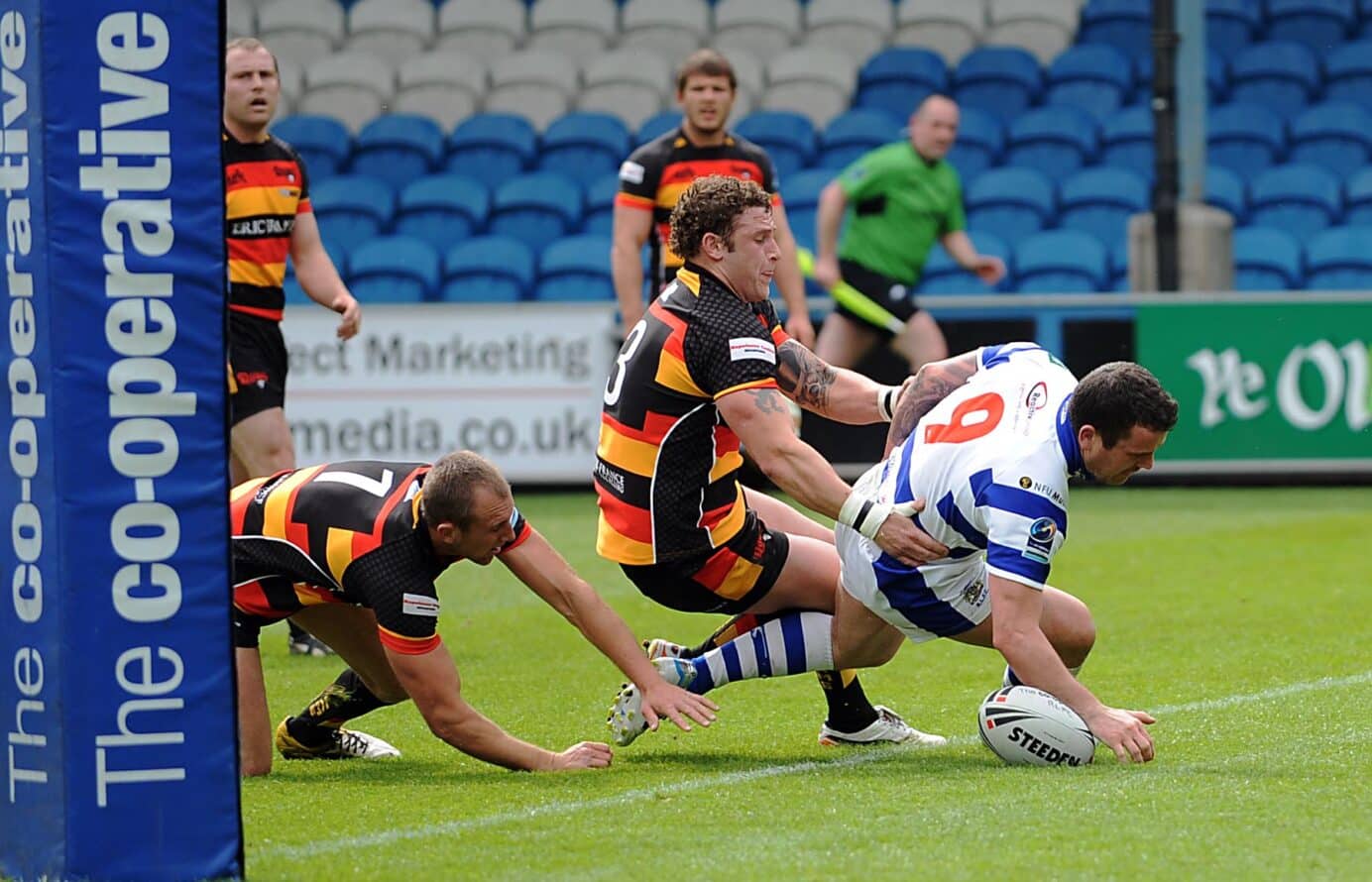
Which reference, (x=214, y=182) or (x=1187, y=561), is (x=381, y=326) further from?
(x=214, y=182)

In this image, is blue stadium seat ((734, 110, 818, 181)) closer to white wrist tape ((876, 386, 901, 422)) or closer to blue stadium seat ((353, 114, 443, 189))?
blue stadium seat ((353, 114, 443, 189))

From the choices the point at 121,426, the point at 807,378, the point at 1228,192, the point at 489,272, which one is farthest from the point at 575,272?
the point at 121,426

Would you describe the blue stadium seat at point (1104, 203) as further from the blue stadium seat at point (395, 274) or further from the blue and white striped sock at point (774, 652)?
the blue and white striped sock at point (774, 652)

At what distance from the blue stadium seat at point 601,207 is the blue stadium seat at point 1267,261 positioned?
5.14 metres

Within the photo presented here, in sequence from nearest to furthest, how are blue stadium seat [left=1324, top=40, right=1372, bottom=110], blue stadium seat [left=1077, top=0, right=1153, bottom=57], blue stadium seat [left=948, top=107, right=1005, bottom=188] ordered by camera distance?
blue stadium seat [left=948, top=107, right=1005, bottom=188]
blue stadium seat [left=1324, top=40, right=1372, bottom=110]
blue stadium seat [left=1077, top=0, right=1153, bottom=57]

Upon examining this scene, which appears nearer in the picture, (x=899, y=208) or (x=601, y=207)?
(x=899, y=208)

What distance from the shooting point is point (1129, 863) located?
4199mm

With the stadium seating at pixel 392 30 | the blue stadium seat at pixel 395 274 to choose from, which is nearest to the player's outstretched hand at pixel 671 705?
the blue stadium seat at pixel 395 274

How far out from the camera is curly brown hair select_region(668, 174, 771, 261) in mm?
5793

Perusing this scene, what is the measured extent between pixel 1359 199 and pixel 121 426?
48.1 ft

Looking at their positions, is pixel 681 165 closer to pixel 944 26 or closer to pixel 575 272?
pixel 575 272

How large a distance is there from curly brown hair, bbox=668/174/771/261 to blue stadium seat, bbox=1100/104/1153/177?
40.8 ft

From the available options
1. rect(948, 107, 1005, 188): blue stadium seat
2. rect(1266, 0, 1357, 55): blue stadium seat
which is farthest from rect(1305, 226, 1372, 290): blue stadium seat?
rect(1266, 0, 1357, 55): blue stadium seat

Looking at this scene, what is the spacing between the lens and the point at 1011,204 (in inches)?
674
